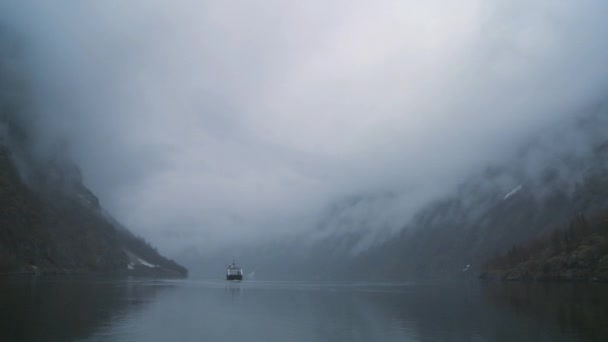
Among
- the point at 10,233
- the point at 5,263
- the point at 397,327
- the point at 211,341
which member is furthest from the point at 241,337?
the point at 10,233

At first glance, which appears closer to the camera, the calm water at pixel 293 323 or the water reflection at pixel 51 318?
the water reflection at pixel 51 318

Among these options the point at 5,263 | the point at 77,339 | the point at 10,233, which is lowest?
the point at 77,339

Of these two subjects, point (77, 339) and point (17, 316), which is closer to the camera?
point (77, 339)

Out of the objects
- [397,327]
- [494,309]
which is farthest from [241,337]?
[494,309]

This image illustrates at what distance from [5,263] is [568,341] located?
189 metres

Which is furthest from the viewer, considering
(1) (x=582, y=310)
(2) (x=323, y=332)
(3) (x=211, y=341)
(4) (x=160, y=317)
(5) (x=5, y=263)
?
(5) (x=5, y=263)

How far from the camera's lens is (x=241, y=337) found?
168 ft

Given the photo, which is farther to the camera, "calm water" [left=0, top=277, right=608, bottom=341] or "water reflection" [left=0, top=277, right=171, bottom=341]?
"calm water" [left=0, top=277, right=608, bottom=341]

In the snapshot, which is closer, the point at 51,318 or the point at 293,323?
the point at 51,318

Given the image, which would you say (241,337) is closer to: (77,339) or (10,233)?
(77,339)

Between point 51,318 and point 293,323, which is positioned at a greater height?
point 51,318

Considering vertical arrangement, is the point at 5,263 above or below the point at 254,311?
above

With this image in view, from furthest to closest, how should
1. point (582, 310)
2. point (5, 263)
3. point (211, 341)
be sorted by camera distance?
1. point (5, 263)
2. point (582, 310)
3. point (211, 341)

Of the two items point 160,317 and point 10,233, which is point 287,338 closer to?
point 160,317
